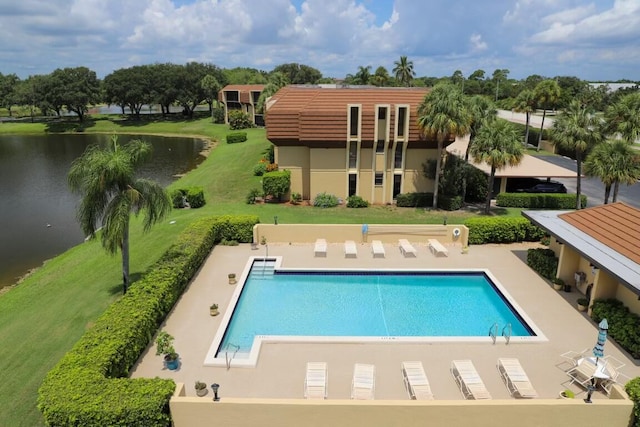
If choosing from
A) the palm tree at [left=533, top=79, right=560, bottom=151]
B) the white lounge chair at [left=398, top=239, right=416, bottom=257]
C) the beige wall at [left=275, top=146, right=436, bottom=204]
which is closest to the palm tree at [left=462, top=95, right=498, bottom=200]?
the beige wall at [left=275, top=146, right=436, bottom=204]

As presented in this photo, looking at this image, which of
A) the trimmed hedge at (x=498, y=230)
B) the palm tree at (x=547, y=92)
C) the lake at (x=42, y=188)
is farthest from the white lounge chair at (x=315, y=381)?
the palm tree at (x=547, y=92)

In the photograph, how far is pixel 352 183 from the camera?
3203 cm

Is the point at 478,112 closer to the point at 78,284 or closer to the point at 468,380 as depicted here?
the point at 468,380

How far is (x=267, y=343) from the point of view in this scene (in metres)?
15.3

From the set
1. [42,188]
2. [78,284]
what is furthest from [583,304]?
[42,188]

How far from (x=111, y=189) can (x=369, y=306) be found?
11.8 meters

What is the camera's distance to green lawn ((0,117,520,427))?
45.1 ft

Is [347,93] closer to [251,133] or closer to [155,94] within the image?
[251,133]

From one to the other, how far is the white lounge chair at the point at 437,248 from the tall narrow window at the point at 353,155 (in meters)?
9.64

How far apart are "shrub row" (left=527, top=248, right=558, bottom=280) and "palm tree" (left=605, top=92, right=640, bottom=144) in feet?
35.9

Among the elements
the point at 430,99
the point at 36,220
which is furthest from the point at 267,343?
the point at 36,220

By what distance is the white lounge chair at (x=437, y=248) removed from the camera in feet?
76.1

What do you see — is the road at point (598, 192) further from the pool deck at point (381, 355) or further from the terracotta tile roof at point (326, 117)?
the pool deck at point (381, 355)

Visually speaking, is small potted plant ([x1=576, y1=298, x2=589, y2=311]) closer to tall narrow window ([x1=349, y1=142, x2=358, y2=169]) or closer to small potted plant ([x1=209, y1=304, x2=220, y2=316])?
small potted plant ([x1=209, y1=304, x2=220, y2=316])
